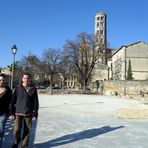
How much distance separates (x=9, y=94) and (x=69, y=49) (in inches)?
2368

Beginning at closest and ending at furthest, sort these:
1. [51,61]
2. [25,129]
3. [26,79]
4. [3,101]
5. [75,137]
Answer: [3,101]
[26,79]
[25,129]
[75,137]
[51,61]

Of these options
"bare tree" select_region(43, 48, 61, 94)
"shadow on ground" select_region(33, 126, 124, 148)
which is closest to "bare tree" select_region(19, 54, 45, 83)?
"bare tree" select_region(43, 48, 61, 94)

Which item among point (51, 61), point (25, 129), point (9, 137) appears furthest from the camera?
point (51, 61)

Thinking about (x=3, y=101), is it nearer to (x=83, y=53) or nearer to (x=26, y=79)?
(x=26, y=79)

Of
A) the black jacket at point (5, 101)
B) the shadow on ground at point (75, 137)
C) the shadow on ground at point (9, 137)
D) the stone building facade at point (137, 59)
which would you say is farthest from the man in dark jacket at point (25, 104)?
the stone building facade at point (137, 59)

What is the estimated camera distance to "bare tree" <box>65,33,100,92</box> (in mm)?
66750

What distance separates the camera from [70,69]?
67062mm

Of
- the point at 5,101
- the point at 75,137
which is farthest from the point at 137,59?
the point at 5,101

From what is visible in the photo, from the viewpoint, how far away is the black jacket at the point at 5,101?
7.31 m

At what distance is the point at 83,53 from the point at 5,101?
59953 millimetres

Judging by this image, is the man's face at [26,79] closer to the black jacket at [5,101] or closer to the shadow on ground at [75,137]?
the black jacket at [5,101]

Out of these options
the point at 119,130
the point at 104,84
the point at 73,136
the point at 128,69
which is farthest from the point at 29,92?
the point at 128,69

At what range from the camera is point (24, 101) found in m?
7.51

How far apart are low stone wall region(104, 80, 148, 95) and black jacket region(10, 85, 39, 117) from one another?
57.6 metres
